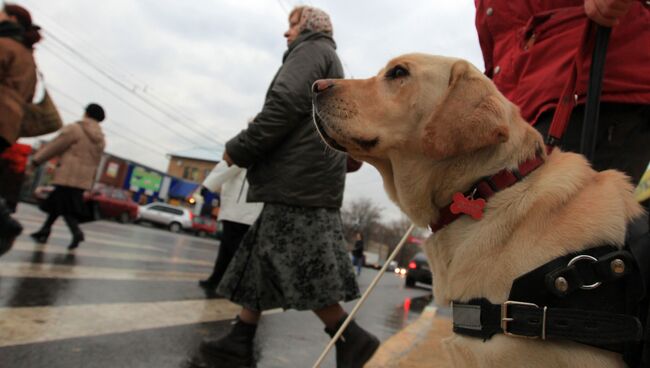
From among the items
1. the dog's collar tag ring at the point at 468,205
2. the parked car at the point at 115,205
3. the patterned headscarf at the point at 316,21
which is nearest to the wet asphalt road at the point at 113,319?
the dog's collar tag ring at the point at 468,205

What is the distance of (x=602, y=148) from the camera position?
6.52 feet

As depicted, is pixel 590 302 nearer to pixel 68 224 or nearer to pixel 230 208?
pixel 230 208

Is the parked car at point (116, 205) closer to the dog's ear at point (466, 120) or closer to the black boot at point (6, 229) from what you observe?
the black boot at point (6, 229)

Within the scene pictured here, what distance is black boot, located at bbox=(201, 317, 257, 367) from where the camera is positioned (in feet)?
9.82

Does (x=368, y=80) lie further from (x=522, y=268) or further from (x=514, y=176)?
(x=522, y=268)

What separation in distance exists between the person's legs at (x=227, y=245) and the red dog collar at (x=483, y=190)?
3.84 metres

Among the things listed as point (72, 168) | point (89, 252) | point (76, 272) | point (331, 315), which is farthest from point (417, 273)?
point (331, 315)

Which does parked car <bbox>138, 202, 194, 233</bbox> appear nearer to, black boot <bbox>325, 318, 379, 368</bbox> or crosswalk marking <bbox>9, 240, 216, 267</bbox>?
crosswalk marking <bbox>9, 240, 216, 267</bbox>

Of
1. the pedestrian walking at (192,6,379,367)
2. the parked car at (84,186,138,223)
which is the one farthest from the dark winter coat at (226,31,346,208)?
the parked car at (84,186,138,223)

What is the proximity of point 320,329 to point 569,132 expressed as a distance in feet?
11.2

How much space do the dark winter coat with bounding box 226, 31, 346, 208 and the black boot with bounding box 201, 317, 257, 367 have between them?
909mm

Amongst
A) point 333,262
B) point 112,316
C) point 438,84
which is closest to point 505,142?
point 438,84

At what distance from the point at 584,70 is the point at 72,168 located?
671 cm

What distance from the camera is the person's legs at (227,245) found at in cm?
534
